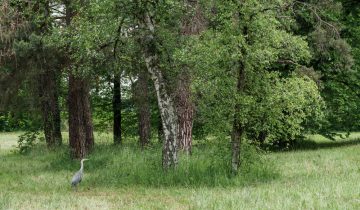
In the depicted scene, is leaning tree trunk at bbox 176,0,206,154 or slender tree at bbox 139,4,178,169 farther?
leaning tree trunk at bbox 176,0,206,154

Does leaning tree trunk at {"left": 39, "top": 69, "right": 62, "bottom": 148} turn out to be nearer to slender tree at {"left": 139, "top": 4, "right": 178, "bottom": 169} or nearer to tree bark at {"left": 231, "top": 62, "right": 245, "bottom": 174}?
slender tree at {"left": 139, "top": 4, "right": 178, "bottom": 169}

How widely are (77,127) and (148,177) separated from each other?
674cm

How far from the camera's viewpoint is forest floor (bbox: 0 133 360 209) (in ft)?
36.0

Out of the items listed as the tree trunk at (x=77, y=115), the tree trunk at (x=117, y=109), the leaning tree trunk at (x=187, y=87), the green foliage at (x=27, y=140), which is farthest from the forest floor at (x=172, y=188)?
the tree trunk at (x=117, y=109)

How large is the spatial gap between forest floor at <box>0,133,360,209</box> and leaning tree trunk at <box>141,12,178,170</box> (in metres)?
0.86

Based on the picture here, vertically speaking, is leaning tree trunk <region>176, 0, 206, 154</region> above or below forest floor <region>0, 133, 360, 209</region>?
above

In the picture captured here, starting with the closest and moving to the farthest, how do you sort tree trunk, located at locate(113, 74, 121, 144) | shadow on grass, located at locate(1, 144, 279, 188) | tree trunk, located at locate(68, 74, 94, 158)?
shadow on grass, located at locate(1, 144, 279, 188) < tree trunk, located at locate(68, 74, 94, 158) < tree trunk, located at locate(113, 74, 121, 144)

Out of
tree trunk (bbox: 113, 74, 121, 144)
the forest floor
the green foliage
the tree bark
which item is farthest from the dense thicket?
tree trunk (bbox: 113, 74, 121, 144)

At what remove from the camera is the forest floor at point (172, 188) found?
10969 millimetres

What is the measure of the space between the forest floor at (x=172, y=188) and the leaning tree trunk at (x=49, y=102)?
11.5 ft

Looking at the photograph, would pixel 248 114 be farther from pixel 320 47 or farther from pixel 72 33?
pixel 320 47

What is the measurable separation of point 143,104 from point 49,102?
4.54 m

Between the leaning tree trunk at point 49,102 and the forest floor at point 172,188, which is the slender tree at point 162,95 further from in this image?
the leaning tree trunk at point 49,102

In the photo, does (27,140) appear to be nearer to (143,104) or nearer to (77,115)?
(143,104)
